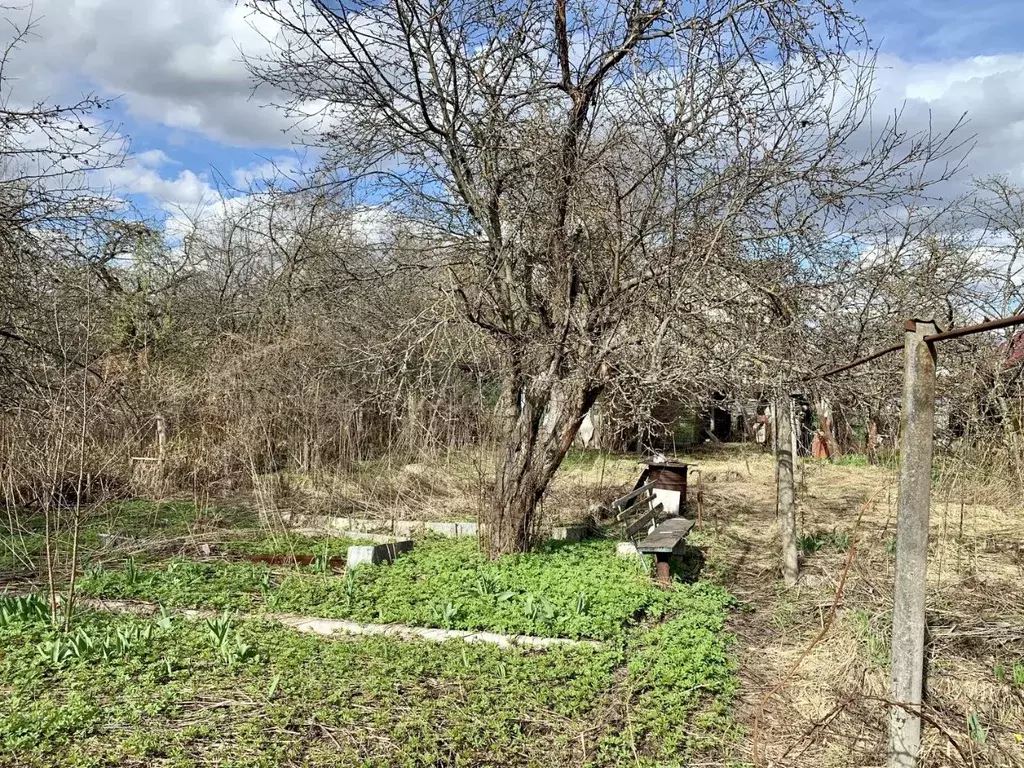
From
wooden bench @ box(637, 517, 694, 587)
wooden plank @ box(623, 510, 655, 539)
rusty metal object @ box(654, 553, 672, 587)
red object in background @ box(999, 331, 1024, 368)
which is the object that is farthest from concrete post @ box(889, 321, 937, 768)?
red object in background @ box(999, 331, 1024, 368)

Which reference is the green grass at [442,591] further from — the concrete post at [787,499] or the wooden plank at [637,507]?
the wooden plank at [637,507]

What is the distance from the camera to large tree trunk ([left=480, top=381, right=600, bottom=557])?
721cm

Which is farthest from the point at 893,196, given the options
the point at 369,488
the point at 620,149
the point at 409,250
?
the point at 369,488

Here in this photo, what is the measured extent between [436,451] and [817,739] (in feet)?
22.6

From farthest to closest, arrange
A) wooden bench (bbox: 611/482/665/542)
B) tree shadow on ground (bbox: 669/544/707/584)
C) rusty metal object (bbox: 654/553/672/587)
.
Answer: wooden bench (bbox: 611/482/665/542)
tree shadow on ground (bbox: 669/544/707/584)
rusty metal object (bbox: 654/553/672/587)

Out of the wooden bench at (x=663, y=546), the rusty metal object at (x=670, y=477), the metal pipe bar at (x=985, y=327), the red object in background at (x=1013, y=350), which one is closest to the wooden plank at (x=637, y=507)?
the rusty metal object at (x=670, y=477)

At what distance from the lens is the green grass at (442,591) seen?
5.39 m

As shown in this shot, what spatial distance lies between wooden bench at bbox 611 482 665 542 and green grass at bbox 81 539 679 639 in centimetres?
177

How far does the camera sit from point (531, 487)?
23.8 feet

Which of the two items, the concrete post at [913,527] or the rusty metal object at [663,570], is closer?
the concrete post at [913,527]

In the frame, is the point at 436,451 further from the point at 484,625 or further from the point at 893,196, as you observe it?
the point at 893,196

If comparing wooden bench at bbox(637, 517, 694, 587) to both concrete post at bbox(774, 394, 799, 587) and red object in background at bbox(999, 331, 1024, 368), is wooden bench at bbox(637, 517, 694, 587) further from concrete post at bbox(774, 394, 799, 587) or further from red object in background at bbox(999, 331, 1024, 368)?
red object in background at bbox(999, 331, 1024, 368)

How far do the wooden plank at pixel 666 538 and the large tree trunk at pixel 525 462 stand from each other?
112 centimetres

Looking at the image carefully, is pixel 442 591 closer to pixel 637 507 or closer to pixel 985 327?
pixel 985 327
